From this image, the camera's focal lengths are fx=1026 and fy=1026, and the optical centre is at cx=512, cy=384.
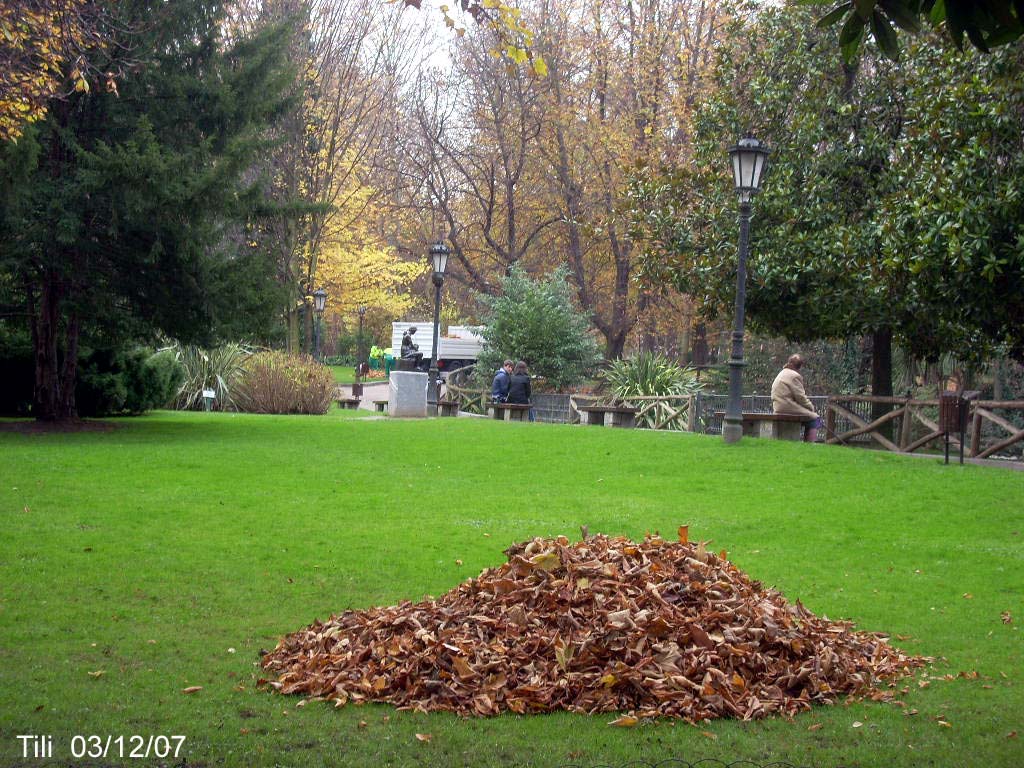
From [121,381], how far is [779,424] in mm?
13776

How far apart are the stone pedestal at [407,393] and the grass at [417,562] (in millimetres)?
6153

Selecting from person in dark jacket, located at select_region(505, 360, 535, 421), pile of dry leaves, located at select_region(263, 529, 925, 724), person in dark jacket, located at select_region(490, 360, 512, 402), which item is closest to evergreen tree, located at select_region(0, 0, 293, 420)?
person in dark jacket, located at select_region(505, 360, 535, 421)

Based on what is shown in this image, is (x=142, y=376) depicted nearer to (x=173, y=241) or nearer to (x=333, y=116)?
(x=173, y=241)

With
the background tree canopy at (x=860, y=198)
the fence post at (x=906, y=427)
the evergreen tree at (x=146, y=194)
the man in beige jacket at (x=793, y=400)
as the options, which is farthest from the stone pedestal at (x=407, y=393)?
the fence post at (x=906, y=427)

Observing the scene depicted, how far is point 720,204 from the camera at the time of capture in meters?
22.7

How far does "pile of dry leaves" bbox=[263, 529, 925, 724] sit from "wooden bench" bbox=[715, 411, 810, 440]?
474 inches

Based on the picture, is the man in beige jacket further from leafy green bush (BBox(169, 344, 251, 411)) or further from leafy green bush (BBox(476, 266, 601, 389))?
leafy green bush (BBox(169, 344, 251, 411))

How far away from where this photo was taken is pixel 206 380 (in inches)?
1110

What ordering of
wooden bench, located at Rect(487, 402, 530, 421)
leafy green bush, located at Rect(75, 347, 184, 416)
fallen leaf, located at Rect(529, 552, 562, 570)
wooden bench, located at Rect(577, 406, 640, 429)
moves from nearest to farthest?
fallen leaf, located at Rect(529, 552, 562, 570), leafy green bush, located at Rect(75, 347, 184, 416), wooden bench, located at Rect(577, 406, 640, 429), wooden bench, located at Rect(487, 402, 530, 421)

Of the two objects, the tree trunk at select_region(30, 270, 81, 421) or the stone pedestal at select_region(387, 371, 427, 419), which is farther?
the stone pedestal at select_region(387, 371, 427, 419)

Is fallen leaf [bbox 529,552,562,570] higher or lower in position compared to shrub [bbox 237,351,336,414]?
lower

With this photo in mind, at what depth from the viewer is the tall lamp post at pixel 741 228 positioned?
15945 mm

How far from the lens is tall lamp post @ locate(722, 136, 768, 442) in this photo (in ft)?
52.3

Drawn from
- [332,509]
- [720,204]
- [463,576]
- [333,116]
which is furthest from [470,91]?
[463,576]
